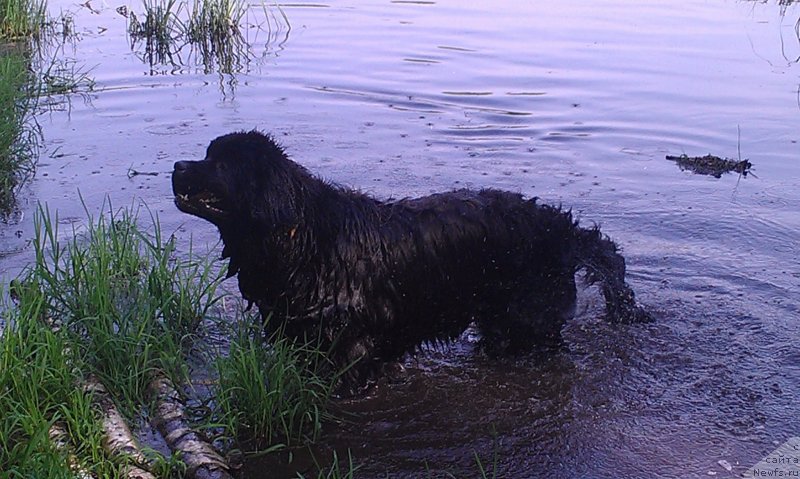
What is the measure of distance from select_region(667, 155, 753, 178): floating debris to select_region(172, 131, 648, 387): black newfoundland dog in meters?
3.70

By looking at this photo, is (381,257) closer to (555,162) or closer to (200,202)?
(200,202)

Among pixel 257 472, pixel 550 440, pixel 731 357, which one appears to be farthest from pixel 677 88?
pixel 257 472

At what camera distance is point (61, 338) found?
449 cm

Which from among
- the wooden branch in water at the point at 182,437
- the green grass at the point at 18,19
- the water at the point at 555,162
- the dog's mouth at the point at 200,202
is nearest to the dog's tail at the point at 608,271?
the water at the point at 555,162

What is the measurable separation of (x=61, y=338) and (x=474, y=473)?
2202mm

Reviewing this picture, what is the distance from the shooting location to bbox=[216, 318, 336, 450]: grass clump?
4.46 m

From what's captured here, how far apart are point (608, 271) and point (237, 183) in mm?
2414

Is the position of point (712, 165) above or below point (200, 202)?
below

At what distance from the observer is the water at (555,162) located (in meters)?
4.77

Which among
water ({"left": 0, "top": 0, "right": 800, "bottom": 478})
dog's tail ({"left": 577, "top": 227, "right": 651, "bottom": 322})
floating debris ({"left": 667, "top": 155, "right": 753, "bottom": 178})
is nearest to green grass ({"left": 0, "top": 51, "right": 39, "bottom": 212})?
water ({"left": 0, "top": 0, "right": 800, "bottom": 478})

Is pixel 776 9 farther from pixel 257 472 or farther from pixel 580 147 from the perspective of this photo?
pixel 257 472

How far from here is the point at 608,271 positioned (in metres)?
5.47

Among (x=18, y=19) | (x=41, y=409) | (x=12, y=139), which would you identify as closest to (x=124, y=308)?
(x=41, y=409)

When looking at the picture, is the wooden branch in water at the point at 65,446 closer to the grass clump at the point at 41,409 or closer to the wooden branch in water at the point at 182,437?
the grass clump at the point at 41,409
